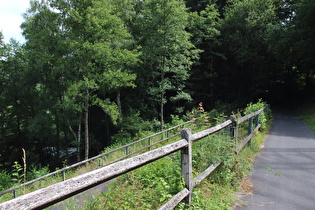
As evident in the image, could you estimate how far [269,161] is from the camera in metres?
5.35

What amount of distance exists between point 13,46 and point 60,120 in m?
9.23

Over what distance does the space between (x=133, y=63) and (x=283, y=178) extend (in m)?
13.0

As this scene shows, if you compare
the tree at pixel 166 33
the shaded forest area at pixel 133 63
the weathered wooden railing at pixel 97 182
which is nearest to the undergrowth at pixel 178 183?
the weathered wooden railing at pixel 97 182

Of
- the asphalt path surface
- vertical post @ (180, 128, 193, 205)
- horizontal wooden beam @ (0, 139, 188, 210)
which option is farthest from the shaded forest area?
horizontal wooden beam @ (0, 139, 188, 210)

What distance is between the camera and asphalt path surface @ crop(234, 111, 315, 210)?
10.9ft

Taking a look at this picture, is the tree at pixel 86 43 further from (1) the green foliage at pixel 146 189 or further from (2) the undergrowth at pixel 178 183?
(1) the green foliage at pixel 146 189

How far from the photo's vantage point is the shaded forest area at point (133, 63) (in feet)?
45.5

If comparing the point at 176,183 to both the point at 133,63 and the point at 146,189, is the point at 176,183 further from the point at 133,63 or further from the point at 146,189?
the point at 133,63

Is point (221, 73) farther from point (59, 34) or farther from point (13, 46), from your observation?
point (13, 46)

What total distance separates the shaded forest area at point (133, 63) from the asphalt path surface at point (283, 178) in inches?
318

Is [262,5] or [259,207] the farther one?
[262,5]

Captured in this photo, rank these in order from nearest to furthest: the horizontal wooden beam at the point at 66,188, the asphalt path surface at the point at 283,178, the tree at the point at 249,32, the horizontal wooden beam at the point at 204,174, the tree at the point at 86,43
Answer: the horizontal wooden beam at the point at 66,188
the horizontal wooden beam at the point at 204,174
the asphalt path surface at the point at 283,178
the tree at the point at 86,43
the tree at the point at 249,32

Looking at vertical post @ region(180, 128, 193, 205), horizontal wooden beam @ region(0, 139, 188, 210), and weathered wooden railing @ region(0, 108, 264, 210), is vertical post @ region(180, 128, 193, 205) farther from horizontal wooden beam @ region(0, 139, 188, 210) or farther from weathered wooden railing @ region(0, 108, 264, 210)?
horizontal wooden beam @ region(0, 139, 188, 210)

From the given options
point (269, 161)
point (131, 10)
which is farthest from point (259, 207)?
point (131, 10)
